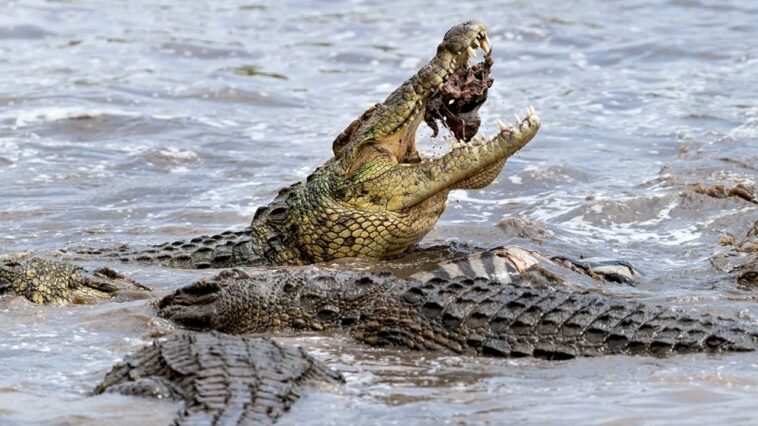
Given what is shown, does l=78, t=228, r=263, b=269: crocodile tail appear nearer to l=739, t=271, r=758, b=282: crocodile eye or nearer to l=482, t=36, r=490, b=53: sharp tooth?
l=482, t=36, r=490, b=53: sharp tooth

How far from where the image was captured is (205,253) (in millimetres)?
7582

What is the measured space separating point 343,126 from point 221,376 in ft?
28.1

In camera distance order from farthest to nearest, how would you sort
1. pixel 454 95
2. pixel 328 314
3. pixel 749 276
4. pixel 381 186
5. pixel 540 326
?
1. pixel 454 95
2. pixel 381 186
3. pixel 749 276
4. pixel 328 314
5. pixel 540 326

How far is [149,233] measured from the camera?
9.20 meters

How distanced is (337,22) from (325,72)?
321 centimetres

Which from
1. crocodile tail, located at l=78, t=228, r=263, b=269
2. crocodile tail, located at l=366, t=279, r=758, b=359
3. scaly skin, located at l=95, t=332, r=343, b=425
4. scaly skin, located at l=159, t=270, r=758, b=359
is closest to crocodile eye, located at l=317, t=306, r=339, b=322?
scaly skin, located at l=159, t=270, r=758, b=359

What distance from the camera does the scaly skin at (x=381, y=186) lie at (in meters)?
7.20

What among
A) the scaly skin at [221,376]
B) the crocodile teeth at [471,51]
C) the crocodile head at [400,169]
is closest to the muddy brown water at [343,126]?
the scaly skin at [221,376]

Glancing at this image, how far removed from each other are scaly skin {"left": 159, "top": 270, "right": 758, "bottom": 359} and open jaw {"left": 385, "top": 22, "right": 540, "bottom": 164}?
1.59 metres

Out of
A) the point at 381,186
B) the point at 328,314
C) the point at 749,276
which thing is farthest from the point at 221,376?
the point at 749,276

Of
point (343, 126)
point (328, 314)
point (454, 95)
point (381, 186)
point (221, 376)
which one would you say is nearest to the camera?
point (221, 376)

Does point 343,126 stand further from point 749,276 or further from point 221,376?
point 221,376

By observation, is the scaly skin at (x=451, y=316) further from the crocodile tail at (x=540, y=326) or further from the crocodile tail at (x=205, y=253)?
the crocodile tail at (x=205, y=253)

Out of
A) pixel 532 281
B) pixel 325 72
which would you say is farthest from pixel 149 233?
pixel 325 72
